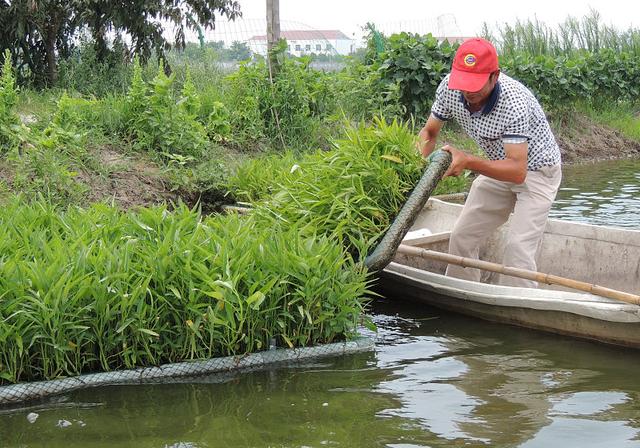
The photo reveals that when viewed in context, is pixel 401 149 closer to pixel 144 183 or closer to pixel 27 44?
pixel 144 183

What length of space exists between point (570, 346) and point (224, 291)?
220cm

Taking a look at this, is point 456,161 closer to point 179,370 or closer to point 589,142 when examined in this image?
point 179,370

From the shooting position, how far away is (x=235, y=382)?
4.72 meters

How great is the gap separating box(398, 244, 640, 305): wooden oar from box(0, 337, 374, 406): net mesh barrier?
0.95 m

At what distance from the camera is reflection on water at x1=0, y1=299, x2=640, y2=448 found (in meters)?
4.02

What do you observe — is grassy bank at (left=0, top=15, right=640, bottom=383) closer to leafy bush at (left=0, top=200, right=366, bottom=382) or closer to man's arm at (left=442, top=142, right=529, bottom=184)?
leafy bush at (left=0, top=200, right=366, bottom=382)

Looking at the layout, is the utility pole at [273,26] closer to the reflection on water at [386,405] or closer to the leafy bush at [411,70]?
the leafy bush at [411,70]

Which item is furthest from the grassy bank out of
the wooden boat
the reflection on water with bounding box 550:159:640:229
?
the reflection on water with bounding box 550:159:640:229

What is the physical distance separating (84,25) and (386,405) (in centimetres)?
920

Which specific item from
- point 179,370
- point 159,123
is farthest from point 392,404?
point 159,123

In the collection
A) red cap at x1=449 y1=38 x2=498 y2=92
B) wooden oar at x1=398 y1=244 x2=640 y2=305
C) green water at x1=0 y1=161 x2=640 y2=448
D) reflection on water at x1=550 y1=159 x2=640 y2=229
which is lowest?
reflection on water at x1=550 y1=159 x2=640 y2=229

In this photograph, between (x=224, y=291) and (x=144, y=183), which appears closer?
(x=224, y=291)

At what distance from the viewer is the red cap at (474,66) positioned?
204 inches

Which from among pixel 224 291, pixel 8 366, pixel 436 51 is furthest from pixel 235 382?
pixel 436 51
